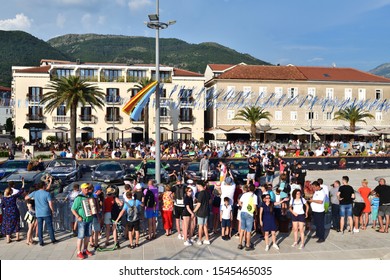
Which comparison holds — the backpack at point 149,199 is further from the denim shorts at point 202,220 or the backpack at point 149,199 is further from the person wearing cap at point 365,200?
the person wearing cap at point 365,200

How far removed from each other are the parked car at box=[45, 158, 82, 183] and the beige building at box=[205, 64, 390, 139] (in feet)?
103

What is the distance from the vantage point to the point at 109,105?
171 ft

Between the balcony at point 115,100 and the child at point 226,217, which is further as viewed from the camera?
the balcony at point 115,100

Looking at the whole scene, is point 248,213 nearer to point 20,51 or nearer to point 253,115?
point 253,115

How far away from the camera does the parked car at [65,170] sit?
20.3 metres

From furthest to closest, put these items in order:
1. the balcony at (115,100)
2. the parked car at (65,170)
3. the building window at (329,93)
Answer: the building window at (329,93) < the balcony at (115,100) < the parked car at (65,170)

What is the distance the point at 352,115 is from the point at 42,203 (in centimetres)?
4737

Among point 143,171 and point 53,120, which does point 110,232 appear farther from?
point 53,120

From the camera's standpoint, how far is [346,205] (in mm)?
11203

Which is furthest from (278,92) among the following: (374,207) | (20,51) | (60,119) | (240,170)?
(20,51)

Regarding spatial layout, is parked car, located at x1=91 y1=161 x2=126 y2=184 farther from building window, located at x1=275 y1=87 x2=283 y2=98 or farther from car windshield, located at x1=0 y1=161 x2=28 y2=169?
building window, located at x1=275 y1=87 x2=283 y2=98

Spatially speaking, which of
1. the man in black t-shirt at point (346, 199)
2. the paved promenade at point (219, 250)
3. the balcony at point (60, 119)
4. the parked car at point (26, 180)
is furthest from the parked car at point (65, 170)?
the balcony at point (60, 119)

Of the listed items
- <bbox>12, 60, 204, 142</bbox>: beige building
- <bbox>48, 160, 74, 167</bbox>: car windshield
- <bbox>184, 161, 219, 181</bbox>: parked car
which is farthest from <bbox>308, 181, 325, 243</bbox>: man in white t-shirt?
<bbox>12, 60, 204, 142</bbox>: beige building

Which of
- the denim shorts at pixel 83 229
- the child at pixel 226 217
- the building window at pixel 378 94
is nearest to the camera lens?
Answer: the denim shorts at pixel 83 229
